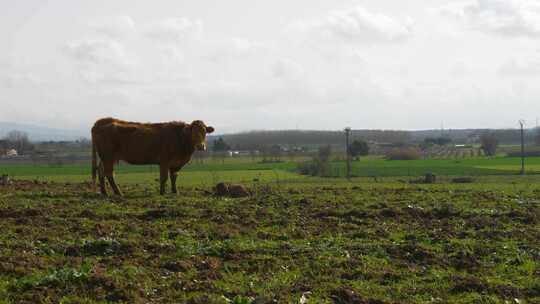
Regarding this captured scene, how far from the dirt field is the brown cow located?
3.16 metres

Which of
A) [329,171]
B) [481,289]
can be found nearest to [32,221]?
[481,289]

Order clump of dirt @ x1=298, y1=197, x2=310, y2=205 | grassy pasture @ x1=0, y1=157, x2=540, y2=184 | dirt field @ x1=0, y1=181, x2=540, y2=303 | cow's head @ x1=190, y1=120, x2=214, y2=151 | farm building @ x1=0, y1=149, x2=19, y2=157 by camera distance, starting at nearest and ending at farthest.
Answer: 1. dirt field @ x1=0, y1=181, x2=540, y2=303
2. clump of dirt @ x1=298, y1=197, x2=310, y2=205
3. cow's head @ x1=190, y1=120, x2=214, y2=151
4. grassy pasture @ x1=0, y1=157, x2=540, y2=184
5. farm building @ x1=0, y1=149, x2=19, y2=157

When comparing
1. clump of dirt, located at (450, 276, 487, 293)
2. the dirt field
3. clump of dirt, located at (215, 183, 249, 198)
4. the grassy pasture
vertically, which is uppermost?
clump of dirt, located at (215, 183, 249, 198)

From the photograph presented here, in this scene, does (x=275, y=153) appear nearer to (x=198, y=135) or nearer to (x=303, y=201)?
(x=198, y=135)

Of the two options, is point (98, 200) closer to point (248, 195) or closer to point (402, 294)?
point (248, 195)

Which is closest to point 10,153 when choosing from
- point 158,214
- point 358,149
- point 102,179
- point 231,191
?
point 358,149

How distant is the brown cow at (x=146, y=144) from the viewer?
824 inches

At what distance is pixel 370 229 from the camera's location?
13828 millimetres

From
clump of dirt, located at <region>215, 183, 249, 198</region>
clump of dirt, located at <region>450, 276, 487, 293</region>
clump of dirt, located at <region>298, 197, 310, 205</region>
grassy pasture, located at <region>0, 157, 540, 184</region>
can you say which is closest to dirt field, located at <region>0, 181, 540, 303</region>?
clump of dirt, located at <region>450, 276, 487, 293</region>

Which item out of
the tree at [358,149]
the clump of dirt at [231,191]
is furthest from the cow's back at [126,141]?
the tree at [358,149]

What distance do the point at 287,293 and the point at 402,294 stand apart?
1572 mm

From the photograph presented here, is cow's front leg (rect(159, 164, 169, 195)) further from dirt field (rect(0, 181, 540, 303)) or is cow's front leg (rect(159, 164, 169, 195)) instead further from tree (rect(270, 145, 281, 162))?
tree (rect(270, 145, 281, 162))

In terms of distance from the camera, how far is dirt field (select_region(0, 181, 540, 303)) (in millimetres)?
8422

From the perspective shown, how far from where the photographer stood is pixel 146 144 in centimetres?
2120
